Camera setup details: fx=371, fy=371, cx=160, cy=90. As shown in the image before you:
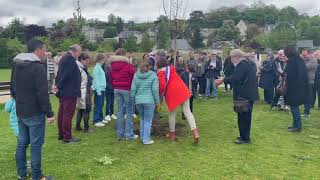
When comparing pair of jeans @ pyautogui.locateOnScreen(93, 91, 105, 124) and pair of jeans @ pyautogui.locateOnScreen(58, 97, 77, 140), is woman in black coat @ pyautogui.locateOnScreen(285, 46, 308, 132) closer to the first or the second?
pair of jeans @ pyautogui.locateOnScreen(93, 91, 105, 124)

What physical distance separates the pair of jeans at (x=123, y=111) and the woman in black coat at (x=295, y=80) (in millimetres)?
4207

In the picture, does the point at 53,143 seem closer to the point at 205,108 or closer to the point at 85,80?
the point at 85,80

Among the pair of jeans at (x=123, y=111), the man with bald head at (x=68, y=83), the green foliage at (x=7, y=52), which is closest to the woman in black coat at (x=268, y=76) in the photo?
the pair of jeans at (x=123, y=111)

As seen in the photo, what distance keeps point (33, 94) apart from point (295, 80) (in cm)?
674

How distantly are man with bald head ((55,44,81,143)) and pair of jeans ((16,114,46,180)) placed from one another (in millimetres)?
2195

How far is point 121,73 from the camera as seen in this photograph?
323 inches

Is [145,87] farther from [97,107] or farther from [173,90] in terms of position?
[97,107]

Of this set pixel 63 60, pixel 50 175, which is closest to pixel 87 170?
pixel 50 175

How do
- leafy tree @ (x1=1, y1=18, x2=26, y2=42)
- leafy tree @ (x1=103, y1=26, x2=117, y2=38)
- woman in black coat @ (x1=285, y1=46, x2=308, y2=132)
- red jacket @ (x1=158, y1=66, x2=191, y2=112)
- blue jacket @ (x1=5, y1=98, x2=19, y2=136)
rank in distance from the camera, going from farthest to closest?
leafy tree @ (x1=103, y1=26, x2=117, y2=38) < leafy tree @ (x1=1, y1=18, x2=26, y2=42) < woman in black coat @ (x1=285, y1=46, x2=308, y2=132) < red jacket @ (x1=158, y1=66, x2=191, y2=112) < blue jacket @ (x1=5, y1=98, x2=19, y2=136)

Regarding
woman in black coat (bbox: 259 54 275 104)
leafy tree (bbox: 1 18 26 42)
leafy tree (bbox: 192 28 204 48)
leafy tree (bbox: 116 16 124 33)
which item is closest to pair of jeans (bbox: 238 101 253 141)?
woman in black coat (bbox: 259 54 275 104)

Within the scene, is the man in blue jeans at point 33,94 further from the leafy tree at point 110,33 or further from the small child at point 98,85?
the leafy tree at point 110,33

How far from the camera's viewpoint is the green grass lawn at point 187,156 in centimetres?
630

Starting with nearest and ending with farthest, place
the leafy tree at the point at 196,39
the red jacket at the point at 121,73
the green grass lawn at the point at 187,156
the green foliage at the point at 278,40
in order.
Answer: the green grass lawn at the point at 187,156
the red jacket at the point at 121,73
the green foliage at the point at 278,40
the leafy tree at the point at 196,39

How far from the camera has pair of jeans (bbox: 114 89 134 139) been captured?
8250mm
